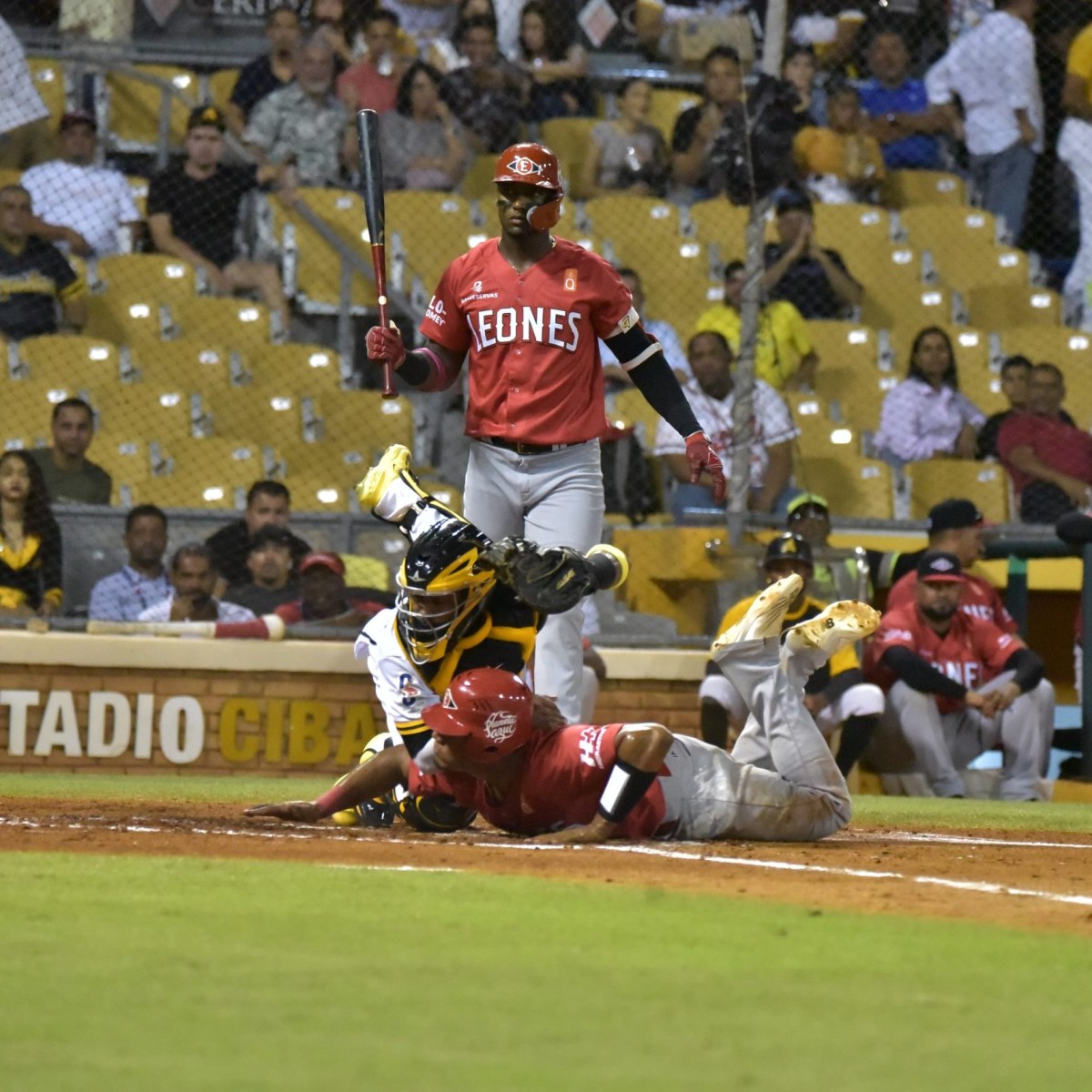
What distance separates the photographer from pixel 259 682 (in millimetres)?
A: 10633

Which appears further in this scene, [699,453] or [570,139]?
[570,139]

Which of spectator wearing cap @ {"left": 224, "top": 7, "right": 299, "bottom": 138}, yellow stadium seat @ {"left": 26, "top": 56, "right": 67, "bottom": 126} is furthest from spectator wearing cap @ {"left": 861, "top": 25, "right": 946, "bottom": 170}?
yellow stadium seat @ {"left": 26, "top": 56, "right": 67, "bottom": 126}

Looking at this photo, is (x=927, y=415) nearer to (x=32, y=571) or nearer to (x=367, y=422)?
(x=367, y=422)

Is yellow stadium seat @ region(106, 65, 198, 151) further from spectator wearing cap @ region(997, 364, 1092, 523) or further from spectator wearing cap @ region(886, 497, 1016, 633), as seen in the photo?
spectator wearing cap @ region(886, 497, 1016, 633)

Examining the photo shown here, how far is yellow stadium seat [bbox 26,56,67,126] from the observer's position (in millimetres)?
13891

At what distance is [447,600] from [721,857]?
44.0 inches

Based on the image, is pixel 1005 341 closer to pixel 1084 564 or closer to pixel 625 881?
pixel 1084 564

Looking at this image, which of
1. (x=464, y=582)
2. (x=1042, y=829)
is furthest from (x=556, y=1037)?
(x=1042, y=829)

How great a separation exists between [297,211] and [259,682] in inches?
150

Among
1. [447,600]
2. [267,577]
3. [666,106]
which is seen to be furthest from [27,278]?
[447,600]

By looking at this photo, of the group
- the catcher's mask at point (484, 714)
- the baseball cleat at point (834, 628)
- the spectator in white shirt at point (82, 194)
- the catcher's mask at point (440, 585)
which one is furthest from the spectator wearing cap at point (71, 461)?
the catcher's mask at point (484, 714)

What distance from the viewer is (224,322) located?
1282 cm

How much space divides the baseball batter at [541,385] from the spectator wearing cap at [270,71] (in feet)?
21.6

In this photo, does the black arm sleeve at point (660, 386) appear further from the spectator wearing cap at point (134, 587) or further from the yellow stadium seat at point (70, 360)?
the yellow stadium seat at point (70, 360)
